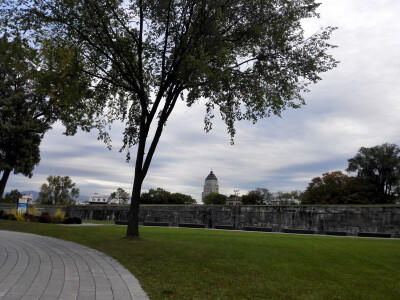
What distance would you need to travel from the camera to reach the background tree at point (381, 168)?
173 feet

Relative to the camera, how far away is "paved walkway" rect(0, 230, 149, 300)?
15.4 ft

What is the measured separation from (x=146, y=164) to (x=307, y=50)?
8739 mm

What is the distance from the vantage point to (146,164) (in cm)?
1346

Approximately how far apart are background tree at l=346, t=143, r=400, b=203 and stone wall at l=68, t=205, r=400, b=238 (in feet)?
102

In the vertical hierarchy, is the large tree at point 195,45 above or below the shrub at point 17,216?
above

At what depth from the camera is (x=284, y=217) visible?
93.4ft

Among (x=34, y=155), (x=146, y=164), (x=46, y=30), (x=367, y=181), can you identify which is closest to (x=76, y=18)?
(x=46, y=30)

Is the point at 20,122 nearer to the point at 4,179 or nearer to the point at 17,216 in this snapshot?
the point at 4,179

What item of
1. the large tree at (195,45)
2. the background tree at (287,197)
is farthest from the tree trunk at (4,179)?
the background tree at (287,197)

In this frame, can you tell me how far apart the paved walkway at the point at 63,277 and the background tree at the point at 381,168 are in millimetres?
56522

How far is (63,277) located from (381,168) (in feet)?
199

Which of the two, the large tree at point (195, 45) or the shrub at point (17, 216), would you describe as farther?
the shrub at point (17, 216)

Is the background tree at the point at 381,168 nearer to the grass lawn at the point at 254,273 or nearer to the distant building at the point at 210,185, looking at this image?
the grass lawn at the point at 254,273

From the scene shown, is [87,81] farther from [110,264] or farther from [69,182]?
[69,182]
